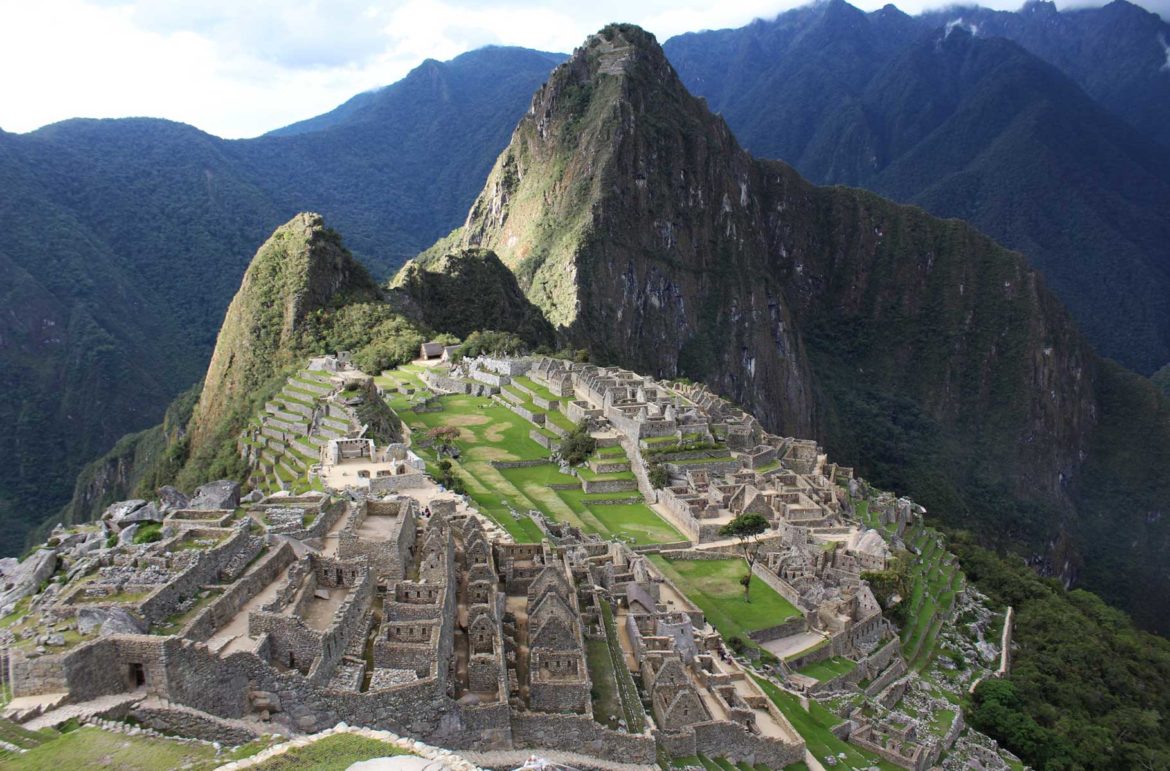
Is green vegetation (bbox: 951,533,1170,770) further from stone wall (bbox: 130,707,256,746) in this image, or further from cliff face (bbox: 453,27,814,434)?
cliff face (bbox: 453,27,814,434)

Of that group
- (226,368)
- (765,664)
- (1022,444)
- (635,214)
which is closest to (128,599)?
(765,664)

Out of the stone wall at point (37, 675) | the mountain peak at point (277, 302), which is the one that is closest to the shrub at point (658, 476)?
the stone wall at point (37, 675)

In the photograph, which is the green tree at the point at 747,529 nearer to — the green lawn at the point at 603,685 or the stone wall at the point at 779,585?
the stone wall at the point at 779,585

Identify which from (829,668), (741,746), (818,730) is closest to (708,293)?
(829,668)

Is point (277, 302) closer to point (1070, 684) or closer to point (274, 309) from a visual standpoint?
point (274, 309)

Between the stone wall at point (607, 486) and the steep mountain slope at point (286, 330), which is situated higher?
the steep mountain slope at point (286, 330)

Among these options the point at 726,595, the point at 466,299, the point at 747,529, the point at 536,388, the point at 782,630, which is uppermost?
the point at 466,299
